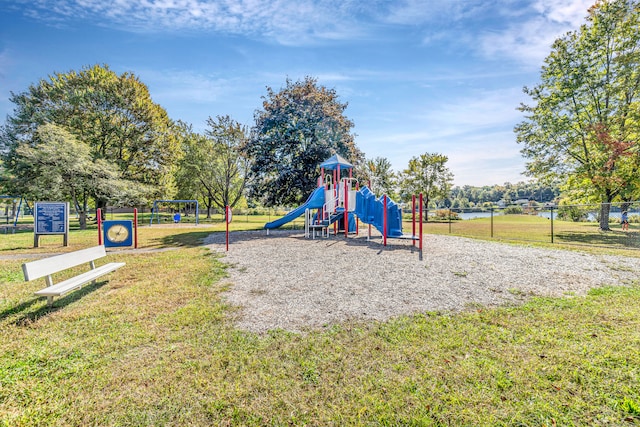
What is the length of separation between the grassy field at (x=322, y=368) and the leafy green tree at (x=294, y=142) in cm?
1574

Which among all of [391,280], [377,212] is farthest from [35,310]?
[377,212]

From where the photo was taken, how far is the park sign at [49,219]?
38.2 feet

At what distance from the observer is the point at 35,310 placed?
478 centimetres

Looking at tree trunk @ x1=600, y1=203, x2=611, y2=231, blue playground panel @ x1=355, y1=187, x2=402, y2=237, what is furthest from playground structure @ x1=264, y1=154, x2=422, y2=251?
tree trunk @ x1=600, y1=203, x2=611, y2=231

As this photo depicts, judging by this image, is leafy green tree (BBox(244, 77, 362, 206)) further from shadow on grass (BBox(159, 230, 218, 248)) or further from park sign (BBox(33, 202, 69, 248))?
park sign (BBox(33, 202, 69, 248))

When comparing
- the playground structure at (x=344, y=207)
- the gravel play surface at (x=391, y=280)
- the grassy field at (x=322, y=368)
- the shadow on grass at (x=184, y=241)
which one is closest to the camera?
the grassy field at (x=322, y=368)

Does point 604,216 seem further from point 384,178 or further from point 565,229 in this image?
point 384,178

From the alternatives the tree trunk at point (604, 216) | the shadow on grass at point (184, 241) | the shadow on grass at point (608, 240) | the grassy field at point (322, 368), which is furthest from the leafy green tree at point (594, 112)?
the shadow on grass at point (184, 241)

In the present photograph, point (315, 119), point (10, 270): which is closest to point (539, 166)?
point (315, 119)

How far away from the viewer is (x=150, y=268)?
7840mm

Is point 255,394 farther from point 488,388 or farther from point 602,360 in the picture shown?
point 602,360

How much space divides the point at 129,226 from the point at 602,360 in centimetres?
1395

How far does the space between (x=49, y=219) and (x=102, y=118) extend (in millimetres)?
16589

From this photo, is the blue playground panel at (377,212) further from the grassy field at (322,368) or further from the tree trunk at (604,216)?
the tree trunk at (604,216)
